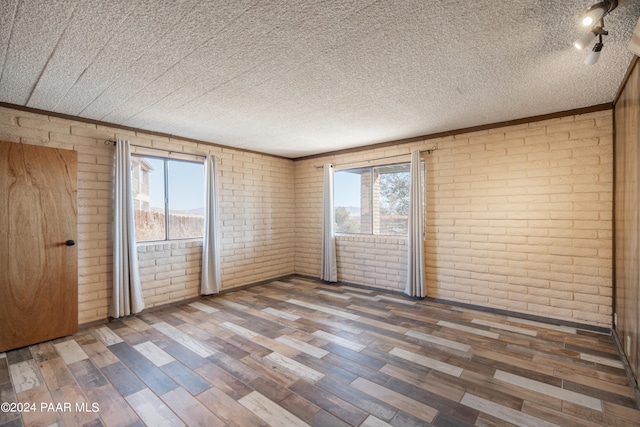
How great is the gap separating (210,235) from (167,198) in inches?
32.3

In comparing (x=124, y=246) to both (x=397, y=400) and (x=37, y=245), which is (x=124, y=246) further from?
(x=397, y=400)

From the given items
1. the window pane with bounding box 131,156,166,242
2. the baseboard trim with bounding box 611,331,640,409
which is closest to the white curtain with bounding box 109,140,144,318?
the window pane with bounding box 131,156,166,242

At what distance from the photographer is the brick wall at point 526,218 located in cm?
327

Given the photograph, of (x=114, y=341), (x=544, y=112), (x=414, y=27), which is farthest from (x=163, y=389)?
(x=544, y=112)

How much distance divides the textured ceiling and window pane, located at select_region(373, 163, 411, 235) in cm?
134

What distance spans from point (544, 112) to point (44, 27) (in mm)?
4575

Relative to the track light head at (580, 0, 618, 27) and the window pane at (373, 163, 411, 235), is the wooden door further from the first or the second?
the track light head at (580, 0, 618, 27)

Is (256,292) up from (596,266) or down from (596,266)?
down

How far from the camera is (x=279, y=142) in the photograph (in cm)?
476

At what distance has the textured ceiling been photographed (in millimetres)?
1666

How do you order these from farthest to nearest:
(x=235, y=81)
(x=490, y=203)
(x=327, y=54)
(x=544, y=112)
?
1. (x=490, y=203)
2. (x=544, y=112)
3. (x=235, y=81)
4. (x=327, y=54)

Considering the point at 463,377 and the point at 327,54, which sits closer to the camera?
the point at 327,54

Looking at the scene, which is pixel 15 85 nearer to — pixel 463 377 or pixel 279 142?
pixel 279 142

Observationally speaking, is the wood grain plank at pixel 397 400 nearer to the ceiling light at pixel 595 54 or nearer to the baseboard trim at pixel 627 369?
the baseboard trim at pixel 627 369
